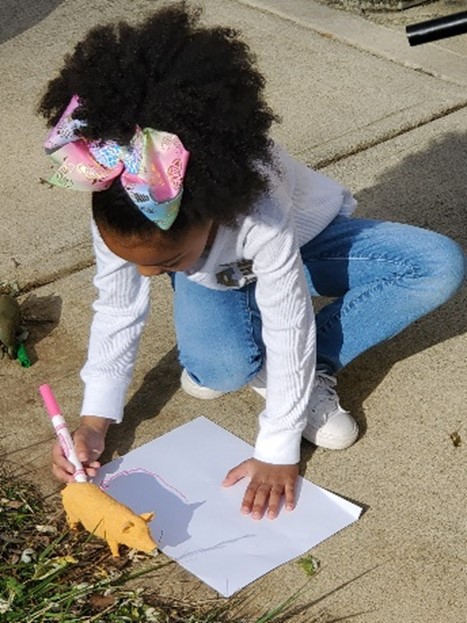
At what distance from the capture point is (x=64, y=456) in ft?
8.52

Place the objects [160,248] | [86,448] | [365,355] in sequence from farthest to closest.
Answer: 1. [365,355]
2. [86,448]
3. [160,248]

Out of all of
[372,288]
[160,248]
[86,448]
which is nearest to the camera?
[160,248]

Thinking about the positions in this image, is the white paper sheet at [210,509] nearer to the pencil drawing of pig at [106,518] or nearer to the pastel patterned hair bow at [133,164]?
the pencil drawing of pig at [106,518]

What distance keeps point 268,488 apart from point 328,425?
0.23 metres

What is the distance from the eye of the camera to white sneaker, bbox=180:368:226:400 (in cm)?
289

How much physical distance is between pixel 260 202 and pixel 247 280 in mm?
313

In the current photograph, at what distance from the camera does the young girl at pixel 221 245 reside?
2199 millimetres

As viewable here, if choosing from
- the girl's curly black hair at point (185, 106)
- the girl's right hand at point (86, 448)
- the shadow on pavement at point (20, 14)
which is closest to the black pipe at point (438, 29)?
the girl's curly black hair at point (185, 106)

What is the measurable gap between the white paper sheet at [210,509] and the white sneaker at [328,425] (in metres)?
0.13

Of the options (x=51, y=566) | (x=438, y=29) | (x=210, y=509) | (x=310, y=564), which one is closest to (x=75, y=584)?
(x=51, y=566)

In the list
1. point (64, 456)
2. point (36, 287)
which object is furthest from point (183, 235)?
point (36, 287)

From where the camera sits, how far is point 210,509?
8.32ft

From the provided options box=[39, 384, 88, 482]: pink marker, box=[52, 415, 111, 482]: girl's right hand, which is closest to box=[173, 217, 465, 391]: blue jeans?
box=[52, 415, 111, 482]: girl's right hand

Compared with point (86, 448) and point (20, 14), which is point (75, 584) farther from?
point (20, 14)
